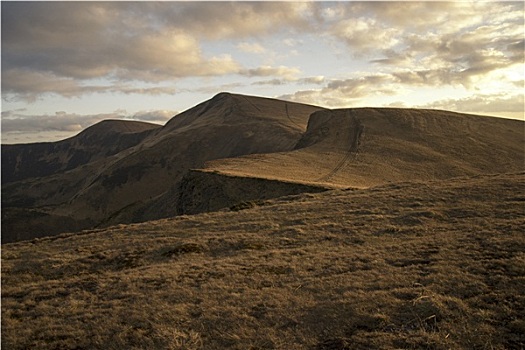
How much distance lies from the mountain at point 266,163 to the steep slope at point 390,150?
0.22 m

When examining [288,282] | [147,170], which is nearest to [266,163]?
[288,282]

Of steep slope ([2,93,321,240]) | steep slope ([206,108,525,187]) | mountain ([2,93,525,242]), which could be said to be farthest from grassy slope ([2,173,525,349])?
steep slope ([2,93,321,240])

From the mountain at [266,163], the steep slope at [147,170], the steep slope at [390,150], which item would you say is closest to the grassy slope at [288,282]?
the mountain at [266,163]

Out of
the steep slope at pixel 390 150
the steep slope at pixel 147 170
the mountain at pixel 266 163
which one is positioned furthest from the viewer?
the steep slope at pixel 147 170

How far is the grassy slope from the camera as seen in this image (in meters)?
10.8

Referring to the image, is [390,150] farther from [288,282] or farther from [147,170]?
[147,170]

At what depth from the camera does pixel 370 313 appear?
1148cm

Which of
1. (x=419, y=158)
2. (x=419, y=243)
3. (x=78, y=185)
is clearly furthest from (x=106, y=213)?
(x=419, y=243)

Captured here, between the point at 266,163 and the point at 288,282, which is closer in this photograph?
the point at 288,282

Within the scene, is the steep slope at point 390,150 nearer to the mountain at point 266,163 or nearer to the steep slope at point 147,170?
the mountain at point 266,163

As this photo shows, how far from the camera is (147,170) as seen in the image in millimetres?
137250

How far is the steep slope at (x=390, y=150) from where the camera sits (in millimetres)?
59469

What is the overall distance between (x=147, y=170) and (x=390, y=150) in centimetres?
9020

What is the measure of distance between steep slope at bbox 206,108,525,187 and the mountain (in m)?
0.22
